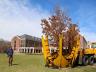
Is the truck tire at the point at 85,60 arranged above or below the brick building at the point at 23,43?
below

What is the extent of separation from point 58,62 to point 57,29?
21420 mm

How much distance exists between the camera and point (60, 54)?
78.2ft

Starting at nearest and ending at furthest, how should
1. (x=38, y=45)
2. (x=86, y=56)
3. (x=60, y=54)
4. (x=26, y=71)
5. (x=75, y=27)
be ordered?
(x=26, y=71)
(x=60, y=54)
(x=86, y=56)
(x=75, y=27)
(x=38, y=45)

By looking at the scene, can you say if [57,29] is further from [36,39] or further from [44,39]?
[36,39]

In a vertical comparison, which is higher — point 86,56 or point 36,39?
point 36,39

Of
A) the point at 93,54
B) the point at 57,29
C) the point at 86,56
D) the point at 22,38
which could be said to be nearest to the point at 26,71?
the point at 86,56

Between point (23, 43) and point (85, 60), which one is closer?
point (85, 60)

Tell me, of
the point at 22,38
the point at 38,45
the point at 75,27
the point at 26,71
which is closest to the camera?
the point at 26,71

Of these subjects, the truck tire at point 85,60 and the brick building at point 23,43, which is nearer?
the truck tire at point 85,60

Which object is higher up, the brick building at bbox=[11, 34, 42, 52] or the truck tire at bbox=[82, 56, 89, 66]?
the brick building at bbox=[11, 34, 42, 52]

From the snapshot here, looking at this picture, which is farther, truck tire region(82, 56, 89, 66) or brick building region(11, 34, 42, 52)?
brick building region(11, 34, 42, 52)

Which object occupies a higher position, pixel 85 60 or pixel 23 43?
pixel 23 43

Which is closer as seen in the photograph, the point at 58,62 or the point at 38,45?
the point at 58,62

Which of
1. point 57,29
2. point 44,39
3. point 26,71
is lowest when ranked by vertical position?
point 26,71
